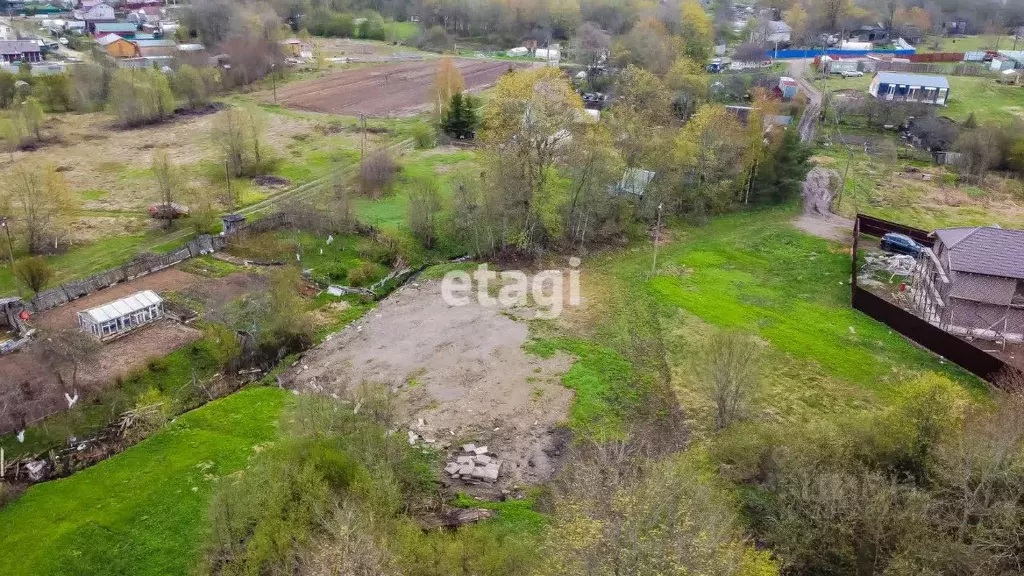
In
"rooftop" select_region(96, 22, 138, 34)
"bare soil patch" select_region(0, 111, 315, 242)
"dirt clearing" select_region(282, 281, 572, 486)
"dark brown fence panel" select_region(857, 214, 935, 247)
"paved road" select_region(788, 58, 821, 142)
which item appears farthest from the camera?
"rooftop" select_region(96, 22, 138, 34)

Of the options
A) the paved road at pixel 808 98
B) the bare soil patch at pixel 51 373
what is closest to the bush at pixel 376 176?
the bare soil patch at pixel 51 373

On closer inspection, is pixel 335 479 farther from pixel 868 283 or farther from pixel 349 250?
pixel 868 283

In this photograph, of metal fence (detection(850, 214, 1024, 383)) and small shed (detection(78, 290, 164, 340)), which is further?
small shed (detection(78, 290, 164, 340))

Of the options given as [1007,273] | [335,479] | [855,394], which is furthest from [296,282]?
[1007,273]

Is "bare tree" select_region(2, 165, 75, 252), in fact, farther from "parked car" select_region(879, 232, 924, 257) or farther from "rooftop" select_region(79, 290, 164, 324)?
"parked car" select_region(879, 232, 924, 257)

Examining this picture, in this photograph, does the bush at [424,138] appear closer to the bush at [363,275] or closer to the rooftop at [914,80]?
the bush at [363,275]

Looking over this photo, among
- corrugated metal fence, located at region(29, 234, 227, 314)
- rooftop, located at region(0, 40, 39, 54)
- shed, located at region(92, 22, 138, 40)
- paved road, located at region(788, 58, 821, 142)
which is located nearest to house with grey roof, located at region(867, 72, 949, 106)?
paved road, located at region(788, 58, 821, 142)

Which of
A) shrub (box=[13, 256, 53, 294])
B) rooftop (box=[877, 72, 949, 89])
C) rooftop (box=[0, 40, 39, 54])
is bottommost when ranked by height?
shrub (box=[13, 256, 53, 294])

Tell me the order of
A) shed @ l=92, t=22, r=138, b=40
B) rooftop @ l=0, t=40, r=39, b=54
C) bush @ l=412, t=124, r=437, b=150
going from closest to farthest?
1. bush @ l=412, t=124, r=437, b=150
2. rooftop @ l=0, t=40, r=39, b=54
3. shed @ l=92, t=22, r=138, b=40
